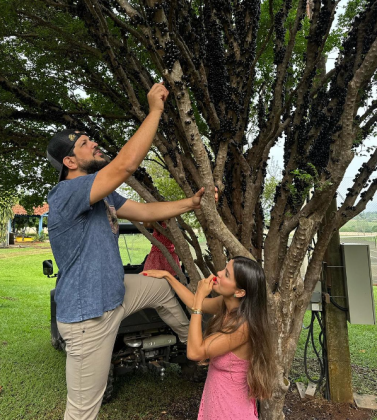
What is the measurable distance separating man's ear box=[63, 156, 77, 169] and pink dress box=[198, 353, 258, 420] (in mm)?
1551

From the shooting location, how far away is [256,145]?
11.9 feet

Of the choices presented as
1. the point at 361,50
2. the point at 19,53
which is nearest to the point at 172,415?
the point at 361,50

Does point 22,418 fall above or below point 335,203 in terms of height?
below

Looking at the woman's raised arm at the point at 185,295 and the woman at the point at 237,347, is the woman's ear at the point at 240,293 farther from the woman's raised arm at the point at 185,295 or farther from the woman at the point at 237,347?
the woman's raised arm at the point at 185,295

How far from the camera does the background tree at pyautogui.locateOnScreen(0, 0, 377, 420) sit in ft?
8.56

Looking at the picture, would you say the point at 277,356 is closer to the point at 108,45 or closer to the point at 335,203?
the point at 335,203

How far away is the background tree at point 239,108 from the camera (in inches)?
103

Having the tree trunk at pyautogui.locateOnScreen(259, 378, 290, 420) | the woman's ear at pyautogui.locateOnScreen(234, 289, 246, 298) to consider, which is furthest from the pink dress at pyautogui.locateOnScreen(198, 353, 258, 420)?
the tree trunk at pyautogui.locateOnScreen(259, 378, 290, 420)

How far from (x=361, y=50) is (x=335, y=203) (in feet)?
5.43

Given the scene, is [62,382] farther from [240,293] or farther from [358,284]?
[358,284]

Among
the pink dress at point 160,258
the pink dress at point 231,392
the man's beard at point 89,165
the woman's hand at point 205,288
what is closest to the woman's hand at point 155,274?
the woman's hand at point 205,288

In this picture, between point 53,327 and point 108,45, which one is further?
point 53,327

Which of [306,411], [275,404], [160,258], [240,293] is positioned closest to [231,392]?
[240,293]

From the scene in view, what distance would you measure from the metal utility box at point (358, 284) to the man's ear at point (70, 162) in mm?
3200
